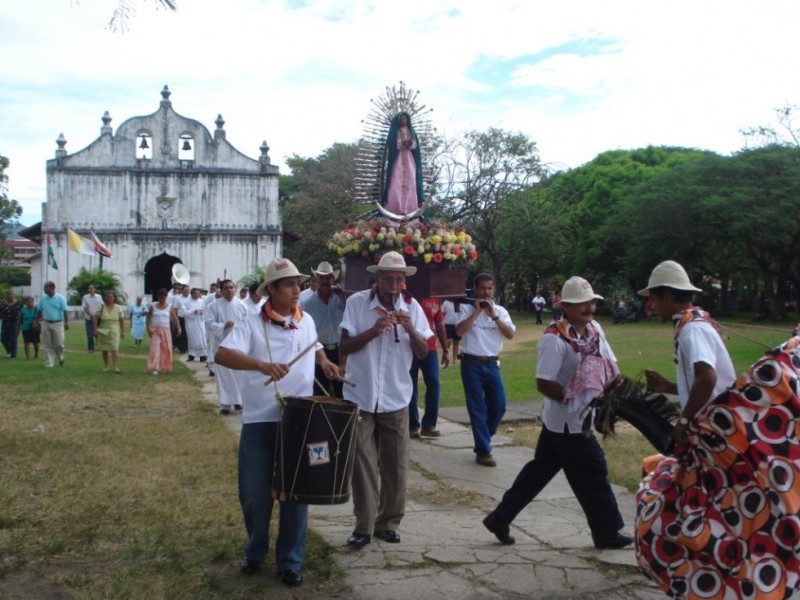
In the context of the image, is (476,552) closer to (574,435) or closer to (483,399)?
(574,435)

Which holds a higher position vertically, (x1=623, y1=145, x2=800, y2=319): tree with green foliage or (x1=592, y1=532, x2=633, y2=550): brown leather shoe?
(x1=623, y1=145, x2=800, y2=319): tree with green foliage

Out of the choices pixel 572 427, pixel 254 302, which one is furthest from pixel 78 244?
pixel 572 427

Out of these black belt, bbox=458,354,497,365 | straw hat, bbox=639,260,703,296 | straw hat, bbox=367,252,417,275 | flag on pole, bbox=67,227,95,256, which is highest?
flag on pole, bbox=67,227,95,256

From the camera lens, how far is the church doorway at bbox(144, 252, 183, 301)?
47.2 m

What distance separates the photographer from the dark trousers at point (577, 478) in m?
5.41

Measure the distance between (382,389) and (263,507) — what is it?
1.24 metres

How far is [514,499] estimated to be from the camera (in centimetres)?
560

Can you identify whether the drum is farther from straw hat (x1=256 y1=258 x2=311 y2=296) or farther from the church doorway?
the church doorway

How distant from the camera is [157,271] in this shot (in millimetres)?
47750

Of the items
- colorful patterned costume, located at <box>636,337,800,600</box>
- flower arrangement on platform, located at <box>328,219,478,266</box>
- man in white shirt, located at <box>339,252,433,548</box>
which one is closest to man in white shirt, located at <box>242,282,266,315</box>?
man in white shirt, located at <box>339,252,433,548</box>

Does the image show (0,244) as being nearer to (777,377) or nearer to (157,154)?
(157,154)

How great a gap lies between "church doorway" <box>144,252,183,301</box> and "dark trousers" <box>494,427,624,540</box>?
43523 mm

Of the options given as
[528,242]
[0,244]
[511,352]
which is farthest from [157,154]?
[511,352]

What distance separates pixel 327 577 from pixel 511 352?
60.4 ft
